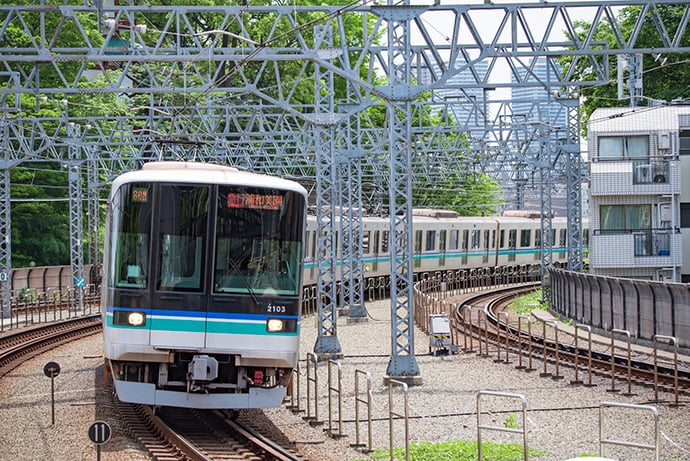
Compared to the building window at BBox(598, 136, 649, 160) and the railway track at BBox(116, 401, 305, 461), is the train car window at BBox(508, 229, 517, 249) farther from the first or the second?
the railway track at BBox(116, 401, 305, 461)

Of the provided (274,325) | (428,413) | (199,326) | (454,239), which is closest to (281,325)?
(274,325)

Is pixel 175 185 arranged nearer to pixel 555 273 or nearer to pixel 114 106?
pixel 555 273

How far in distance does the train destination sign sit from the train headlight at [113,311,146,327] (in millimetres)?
1587

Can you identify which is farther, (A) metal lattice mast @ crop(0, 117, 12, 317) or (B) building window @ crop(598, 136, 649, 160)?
(B) building window @ crop(598, 136, 649, 160)

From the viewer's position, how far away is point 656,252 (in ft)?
104

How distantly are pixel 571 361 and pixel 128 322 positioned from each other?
1015 centimetres

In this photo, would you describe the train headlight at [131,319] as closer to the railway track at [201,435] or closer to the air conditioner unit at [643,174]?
the railway track at [201,435]

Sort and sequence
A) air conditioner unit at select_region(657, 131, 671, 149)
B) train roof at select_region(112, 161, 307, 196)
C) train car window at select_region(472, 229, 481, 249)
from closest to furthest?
train roof at select_region(112, 161, 307, 196)
air conditioner unit at select_region(657, 131, 671, 149)
train car window at select_region(472, 229, 481, 249)

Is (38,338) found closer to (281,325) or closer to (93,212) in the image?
(281,325)

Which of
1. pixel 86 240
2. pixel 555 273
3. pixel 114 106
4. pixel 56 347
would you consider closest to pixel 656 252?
pixel 555 273

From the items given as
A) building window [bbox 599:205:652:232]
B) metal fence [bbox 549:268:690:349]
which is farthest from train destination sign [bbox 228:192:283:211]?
building window [bbox 599:205:652:232]

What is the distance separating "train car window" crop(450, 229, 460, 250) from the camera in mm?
47216

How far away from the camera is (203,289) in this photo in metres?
12.2

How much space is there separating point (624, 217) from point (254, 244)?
73.1 feet
